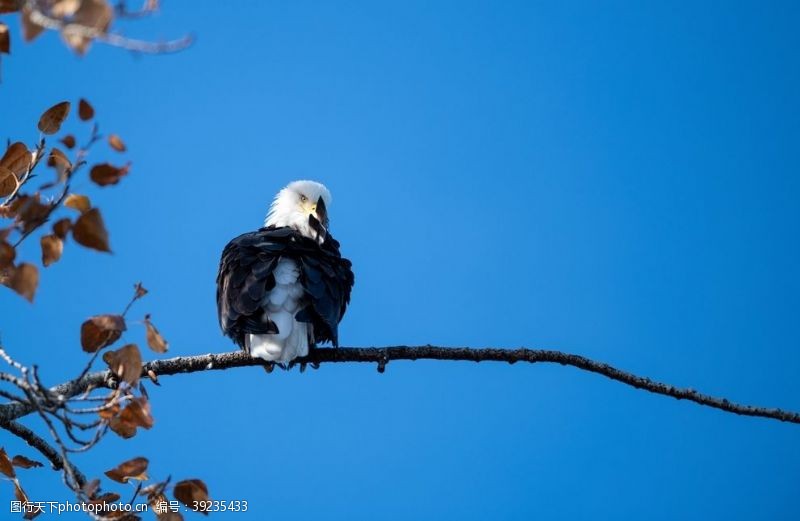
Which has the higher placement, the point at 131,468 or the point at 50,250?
the point at 50,250

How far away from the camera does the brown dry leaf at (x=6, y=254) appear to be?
2.05 meters

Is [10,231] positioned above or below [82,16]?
below

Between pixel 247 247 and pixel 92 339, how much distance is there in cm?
328

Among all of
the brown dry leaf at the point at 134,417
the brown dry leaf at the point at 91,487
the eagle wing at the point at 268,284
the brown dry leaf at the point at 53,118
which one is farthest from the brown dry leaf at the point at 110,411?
the eagle wing at the point at 268,284

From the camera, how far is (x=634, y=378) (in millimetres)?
3982

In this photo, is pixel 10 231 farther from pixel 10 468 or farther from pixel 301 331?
pixel 301 331

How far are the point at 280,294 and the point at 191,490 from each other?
2.72m

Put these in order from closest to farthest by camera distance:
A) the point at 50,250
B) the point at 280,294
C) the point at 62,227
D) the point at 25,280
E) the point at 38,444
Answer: the point at 25,280
the point at 62,227
the point at 50,250
the point at 38,444
the point at 280,294

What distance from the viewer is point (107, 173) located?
2.13 meters

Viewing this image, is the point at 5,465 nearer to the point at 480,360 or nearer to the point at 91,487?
the point at 91,487

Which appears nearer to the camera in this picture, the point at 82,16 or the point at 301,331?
the point at 82,16

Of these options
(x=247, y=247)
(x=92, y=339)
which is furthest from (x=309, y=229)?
(x=92, y=339)

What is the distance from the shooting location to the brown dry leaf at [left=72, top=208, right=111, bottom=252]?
1.98 metres

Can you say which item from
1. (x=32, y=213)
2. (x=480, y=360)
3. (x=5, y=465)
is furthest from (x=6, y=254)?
(x=480, y=360)
